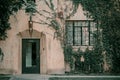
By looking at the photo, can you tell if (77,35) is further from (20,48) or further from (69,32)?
(20,48)

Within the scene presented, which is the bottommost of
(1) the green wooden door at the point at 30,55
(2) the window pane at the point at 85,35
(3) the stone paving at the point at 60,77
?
(3) the stone paving at the point at 60,77

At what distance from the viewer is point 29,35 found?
27.0m

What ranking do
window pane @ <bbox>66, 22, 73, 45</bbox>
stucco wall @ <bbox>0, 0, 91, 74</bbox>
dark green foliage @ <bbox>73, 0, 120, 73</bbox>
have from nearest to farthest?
stucco wall @ <bbox>0, 0, 91, 74</bbox>, dark green foliage @ <bbox>73, 0, 120, 73</bbox>, window pane @ <bbox>66, 22, 73, 45</bbox>

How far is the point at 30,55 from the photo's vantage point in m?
27.4

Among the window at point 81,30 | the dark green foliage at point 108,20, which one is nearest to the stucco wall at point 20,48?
the window at point 81,30

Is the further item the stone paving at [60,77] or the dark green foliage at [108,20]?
the dark green foliage at [108,20]

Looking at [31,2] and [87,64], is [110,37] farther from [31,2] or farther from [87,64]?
[31,2]

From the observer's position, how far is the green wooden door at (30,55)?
27.1 metres

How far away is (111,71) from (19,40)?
708 centimetres

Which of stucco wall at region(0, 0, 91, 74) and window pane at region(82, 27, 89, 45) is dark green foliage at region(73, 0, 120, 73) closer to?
window pane at region(82, 27, 89, 45)

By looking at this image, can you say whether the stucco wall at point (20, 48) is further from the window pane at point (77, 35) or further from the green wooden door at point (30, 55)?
the window pane at point (77, 35)

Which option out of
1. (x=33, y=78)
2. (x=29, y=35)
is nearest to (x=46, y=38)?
(x=29, y=35)

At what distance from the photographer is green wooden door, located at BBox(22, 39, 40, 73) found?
2709 cm

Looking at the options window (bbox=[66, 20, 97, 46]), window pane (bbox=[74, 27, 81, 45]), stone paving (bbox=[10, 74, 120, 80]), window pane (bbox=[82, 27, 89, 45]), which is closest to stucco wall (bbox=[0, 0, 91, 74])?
stone paving (bbox=[10, 74, 120, 80])
